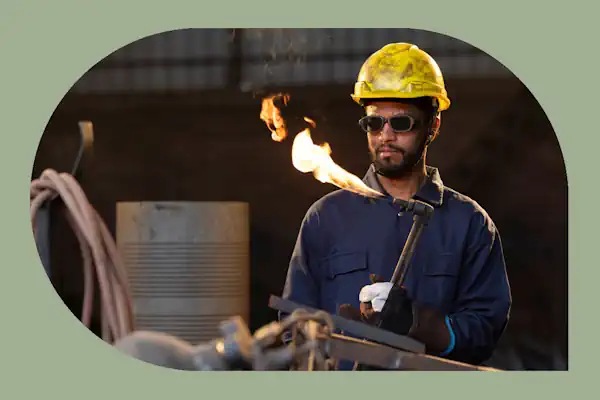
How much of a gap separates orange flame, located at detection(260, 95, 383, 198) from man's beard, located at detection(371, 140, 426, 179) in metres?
0.09

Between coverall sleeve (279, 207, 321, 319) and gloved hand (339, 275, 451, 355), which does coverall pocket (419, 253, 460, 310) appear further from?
coverall sleeve (279, 207, 321, 319)

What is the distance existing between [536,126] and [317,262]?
987mm

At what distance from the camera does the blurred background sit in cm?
700

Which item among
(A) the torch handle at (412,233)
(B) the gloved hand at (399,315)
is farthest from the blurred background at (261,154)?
(B) the gloved hand at (399,315)

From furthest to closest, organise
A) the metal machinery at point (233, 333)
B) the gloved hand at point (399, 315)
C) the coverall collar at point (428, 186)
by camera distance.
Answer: the coverall collar at point (428, 186) < the gloved hand at point (399, 315) < the metal machinery at point (233, 333)

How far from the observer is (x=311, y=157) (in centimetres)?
700

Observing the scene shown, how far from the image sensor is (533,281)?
7.04 metres

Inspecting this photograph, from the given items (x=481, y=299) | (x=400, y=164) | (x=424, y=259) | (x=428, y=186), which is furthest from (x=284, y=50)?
(x=481, y=299)

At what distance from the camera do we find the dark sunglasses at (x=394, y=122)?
22.6ft

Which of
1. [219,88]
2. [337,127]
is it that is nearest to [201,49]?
[219,88]

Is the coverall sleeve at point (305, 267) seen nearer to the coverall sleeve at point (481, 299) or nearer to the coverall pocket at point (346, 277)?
the coverall pocket at point (346, 277)

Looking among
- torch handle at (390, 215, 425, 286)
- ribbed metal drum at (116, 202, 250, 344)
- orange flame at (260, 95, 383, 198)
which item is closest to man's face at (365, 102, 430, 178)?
orange flame at (260, 95, 383, 198)

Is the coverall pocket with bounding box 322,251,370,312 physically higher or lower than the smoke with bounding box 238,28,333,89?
lower

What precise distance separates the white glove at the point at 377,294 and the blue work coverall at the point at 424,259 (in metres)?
0.04
